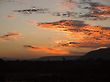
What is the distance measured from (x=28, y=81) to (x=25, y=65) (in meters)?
12.2

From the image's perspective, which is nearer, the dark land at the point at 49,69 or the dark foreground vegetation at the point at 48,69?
the dark land at the point at 49,69

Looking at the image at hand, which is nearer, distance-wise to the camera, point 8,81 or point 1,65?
point 8,81

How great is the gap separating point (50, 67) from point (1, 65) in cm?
630

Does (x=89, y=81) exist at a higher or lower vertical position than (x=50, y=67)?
higher

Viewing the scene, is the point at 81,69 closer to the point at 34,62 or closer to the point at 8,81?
the point at 34,62

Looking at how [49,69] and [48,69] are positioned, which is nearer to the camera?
[49,69]

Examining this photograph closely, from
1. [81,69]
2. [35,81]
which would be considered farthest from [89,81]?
[81,69]

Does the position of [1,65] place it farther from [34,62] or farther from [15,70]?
[34,62]

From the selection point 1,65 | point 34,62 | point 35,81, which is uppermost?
point 35,81

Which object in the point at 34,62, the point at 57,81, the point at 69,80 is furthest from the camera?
the point at 34,62

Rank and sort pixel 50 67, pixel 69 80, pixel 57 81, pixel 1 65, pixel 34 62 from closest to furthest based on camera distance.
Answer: pixel 57 81, pixel 69 80, pixel 1 65, pixel 50 67, pixel 34 62

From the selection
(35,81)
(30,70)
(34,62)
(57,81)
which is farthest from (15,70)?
(57,81)

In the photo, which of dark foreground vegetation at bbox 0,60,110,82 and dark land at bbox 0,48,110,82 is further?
dark foreground vegetation at bbox 0,60,110,82

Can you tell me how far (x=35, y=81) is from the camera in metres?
24.6
